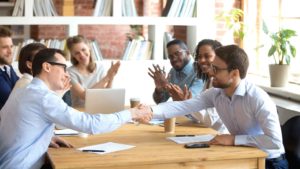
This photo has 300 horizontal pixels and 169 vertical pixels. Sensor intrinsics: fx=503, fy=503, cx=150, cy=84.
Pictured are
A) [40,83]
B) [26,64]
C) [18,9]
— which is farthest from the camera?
[18,9]

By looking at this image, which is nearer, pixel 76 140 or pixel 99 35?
pixel 76 140

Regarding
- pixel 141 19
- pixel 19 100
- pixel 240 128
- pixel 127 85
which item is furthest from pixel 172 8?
pixel 19 100

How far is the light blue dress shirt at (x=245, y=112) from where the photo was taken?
2691 mm

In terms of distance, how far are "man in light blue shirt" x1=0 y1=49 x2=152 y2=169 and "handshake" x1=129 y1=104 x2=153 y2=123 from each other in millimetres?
195

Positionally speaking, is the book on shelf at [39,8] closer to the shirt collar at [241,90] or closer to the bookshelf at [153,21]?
the bookshelf at [153,21]

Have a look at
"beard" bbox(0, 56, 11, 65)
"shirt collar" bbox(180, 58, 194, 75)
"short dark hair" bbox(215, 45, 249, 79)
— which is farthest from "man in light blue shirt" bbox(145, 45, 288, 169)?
"beard" bbox(0, 56, 11, 65)

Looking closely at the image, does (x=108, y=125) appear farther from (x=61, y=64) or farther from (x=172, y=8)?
(x=172, y=8)

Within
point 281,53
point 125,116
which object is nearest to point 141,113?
point 125,116

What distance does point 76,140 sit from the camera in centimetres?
284

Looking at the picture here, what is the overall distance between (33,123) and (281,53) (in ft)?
8.70

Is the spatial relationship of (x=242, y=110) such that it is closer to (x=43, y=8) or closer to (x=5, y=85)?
(x=5, y=85)

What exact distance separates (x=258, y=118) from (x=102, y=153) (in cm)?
88

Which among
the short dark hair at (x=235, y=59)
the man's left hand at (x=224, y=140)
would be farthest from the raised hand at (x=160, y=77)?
the man's left hand at (x=224, y=140)

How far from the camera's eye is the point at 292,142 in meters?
3.03
